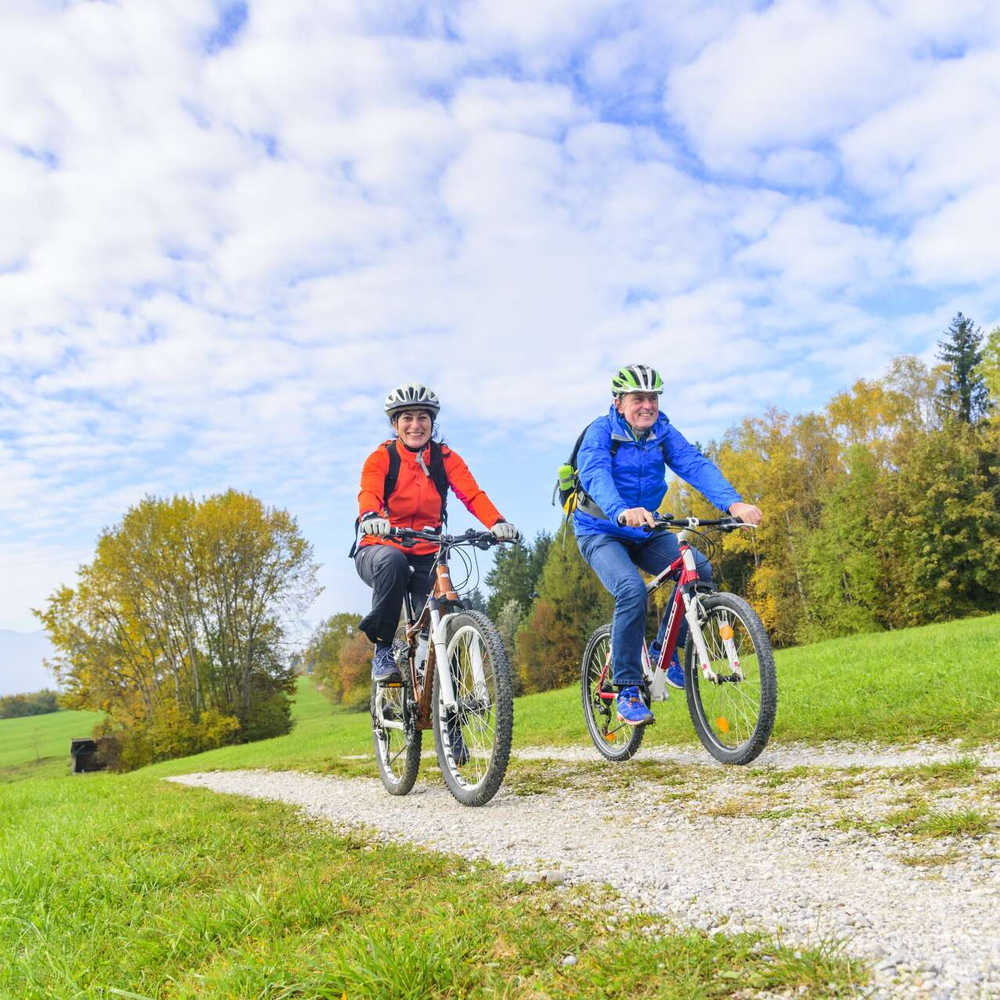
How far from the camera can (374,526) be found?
5.11 m

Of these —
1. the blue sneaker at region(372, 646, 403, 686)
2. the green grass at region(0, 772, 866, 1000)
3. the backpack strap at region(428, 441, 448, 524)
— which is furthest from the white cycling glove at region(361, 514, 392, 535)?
the green grass at region(0, 772, 866, 1000)

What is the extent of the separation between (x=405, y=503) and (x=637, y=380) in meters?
2.00

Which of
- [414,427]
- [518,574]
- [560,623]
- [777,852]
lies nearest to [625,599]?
[414,427]

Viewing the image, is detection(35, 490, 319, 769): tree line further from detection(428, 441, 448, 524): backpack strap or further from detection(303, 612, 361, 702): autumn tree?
detection(428, 441, 448, 524): backpack strap

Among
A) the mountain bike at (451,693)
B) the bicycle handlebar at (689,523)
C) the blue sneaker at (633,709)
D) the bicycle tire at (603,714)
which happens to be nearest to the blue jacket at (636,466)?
the bicycle handlebar at (689,523)

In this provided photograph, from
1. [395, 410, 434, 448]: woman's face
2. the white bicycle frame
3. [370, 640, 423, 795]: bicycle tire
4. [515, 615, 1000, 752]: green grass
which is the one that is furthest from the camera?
[395, 410, 434, 448]: woman's face

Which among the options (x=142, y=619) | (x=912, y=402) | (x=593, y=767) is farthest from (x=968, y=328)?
(x=593, y=767)

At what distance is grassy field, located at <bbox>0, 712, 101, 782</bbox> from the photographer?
4403 cm

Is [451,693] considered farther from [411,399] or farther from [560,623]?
[560,623]

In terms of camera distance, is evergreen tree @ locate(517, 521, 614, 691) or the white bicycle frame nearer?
the white bicycle frame

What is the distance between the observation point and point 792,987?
178 centimetres

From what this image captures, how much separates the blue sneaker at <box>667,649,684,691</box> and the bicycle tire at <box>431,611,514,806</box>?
129cm

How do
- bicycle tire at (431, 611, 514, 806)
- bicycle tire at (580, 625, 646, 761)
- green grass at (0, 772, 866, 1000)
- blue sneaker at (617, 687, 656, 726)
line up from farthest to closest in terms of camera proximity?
bicycle tire at (580, 625, 646, 761)
blue sneaker at (617, 687, 656, 726)
bicycle tire at (431, 611, 514, 806)
green grass at (0, 772, 866, 1000)

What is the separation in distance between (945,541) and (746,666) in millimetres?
36298
